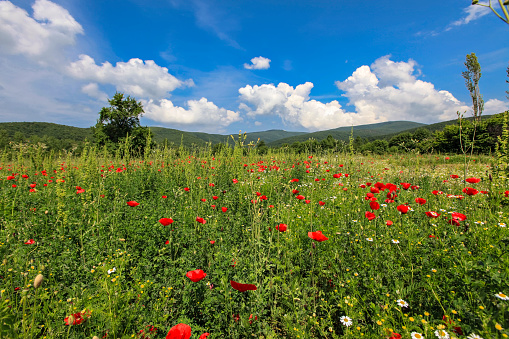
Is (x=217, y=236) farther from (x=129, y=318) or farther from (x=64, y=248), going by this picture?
(x=64, y=248)

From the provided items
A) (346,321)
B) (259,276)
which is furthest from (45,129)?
(346,321)

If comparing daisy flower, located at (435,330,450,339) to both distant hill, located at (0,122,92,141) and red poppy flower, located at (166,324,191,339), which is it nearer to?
red poppy flower, located at (166,324,191,339)

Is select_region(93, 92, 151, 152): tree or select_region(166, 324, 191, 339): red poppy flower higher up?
select_region(93, 92, 151, 152): tree

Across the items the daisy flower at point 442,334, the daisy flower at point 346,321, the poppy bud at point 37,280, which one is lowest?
the daisy flower at point 346,321

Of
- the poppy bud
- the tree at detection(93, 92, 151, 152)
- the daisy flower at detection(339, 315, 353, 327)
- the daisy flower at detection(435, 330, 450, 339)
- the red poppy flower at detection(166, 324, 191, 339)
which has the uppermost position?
the tree at detection(93, 92, 151, 152)

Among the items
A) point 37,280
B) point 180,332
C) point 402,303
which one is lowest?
point 402,303

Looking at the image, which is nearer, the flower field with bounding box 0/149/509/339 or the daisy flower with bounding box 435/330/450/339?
the daisy flower with bounding box 435/330/450/339

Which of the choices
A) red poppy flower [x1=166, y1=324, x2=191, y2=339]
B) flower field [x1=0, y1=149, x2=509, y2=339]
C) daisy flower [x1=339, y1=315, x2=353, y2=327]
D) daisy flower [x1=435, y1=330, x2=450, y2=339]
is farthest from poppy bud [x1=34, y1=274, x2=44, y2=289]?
daisy flower [x1=435, y1=330, x2=450, y2=339]

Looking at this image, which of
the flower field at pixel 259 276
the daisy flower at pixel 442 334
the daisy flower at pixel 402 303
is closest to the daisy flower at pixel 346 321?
the flower field at pixel 259 276

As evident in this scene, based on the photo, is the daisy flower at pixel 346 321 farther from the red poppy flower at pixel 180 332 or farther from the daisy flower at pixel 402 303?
the red poppy flower at pixel 180 332

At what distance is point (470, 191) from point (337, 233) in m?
1.66

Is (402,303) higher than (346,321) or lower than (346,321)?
higher

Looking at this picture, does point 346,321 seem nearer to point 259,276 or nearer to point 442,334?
point 442,334

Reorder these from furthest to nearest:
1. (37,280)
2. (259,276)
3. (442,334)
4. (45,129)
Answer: (45,129)
(259,276)
(442,334)
(37,280)
